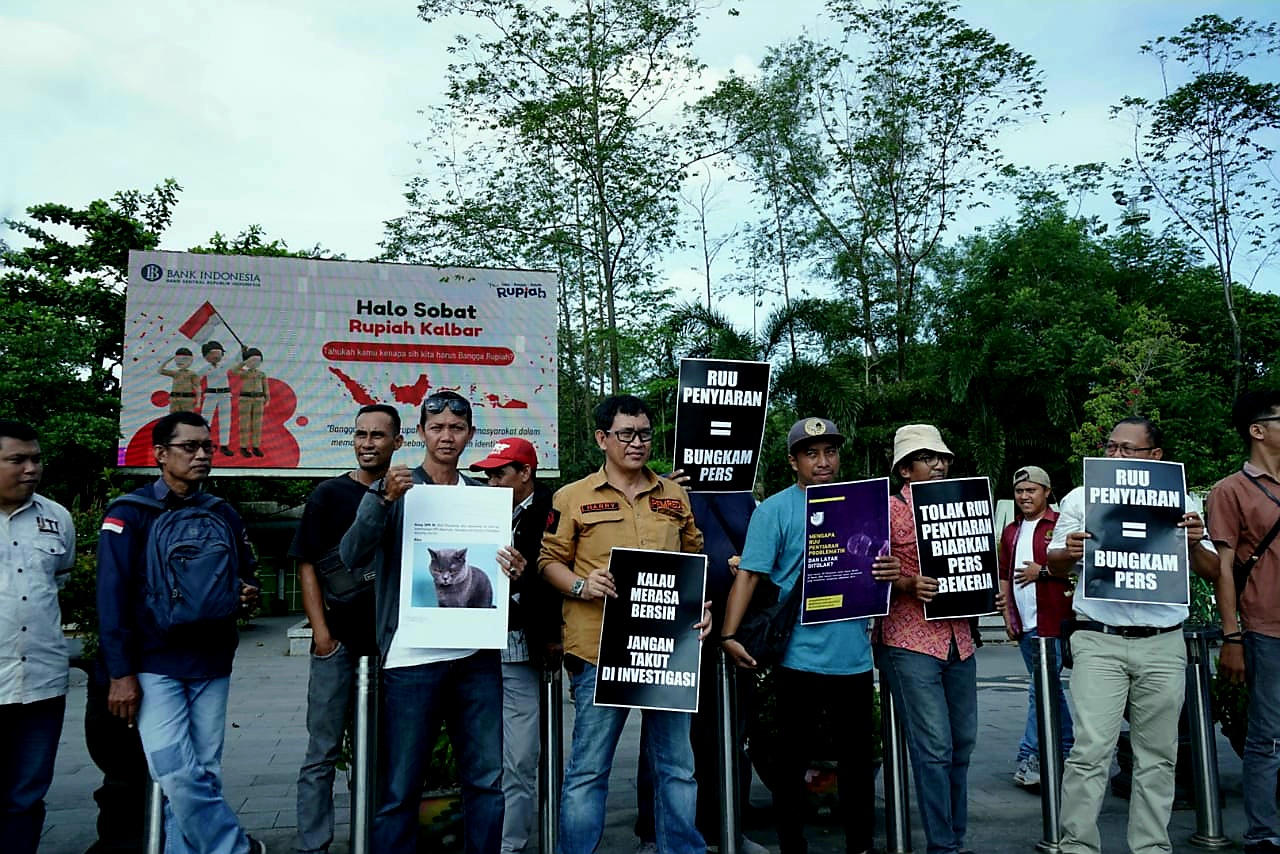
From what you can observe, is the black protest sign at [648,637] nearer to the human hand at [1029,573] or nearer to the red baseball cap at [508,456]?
the red baseball cap at [508,456]

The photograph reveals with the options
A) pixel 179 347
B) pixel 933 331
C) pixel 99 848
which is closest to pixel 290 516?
pixel 179 347

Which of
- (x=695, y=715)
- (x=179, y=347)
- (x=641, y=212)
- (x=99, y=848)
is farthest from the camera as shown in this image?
(x=641, y=212)

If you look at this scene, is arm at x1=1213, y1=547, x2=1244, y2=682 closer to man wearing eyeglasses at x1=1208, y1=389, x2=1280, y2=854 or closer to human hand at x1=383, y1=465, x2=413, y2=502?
man wearing eyeglasses at x1=1208, y1=389, x2=1280, y2=854

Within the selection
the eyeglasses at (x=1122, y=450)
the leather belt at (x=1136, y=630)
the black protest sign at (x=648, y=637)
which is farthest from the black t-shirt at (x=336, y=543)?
the eyeglasses at (x=1122, y=450)

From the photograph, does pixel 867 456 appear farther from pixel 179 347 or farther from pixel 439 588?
pixel 439 588

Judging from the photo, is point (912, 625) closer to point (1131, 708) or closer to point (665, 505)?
point (1131, 708)

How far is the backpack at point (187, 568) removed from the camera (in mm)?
4012

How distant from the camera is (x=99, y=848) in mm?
4977

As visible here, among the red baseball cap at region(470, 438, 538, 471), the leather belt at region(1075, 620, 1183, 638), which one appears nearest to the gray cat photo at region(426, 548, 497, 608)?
the red baseball cap at region(470, 438, 538, 471)

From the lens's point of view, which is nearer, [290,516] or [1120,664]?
[1120,664]

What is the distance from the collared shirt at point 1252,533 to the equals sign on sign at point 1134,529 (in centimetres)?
52

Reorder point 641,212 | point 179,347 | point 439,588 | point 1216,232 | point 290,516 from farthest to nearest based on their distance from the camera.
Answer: point 290,516 → point 1216,232 → point 641,212 → point 179,347 → point 439,588

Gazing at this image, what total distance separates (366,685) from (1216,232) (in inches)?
1123

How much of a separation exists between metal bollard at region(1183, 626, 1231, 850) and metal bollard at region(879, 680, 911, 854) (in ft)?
5.10
